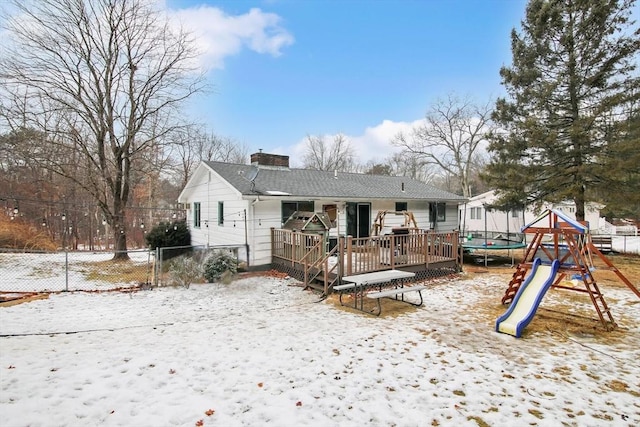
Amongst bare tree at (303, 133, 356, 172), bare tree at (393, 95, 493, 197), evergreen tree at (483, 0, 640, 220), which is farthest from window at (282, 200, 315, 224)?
bare tree at (303, 133, 356, 172)

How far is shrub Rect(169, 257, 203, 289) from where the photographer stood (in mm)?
9289

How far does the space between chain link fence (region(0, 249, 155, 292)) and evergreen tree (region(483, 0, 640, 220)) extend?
15.1m

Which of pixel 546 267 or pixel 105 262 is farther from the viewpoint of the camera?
pixel 105 262

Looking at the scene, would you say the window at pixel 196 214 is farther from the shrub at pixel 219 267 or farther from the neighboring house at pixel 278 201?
the shrub at pixel 219 267

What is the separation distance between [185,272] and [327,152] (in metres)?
33.1

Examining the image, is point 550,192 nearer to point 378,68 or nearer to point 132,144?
point 378,68

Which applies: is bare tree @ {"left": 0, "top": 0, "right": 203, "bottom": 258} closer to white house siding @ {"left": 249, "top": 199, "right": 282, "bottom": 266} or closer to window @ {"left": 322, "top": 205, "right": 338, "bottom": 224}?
white house siding @ {"left": 249, "top": 199, "right": 282, "bottom": 266}

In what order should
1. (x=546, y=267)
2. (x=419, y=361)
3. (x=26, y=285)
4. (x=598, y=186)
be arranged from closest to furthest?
1. (x=419, y=361)
2. (x=546, y=267)
3. (x=26, y=285)
4. (x=598, y=186)

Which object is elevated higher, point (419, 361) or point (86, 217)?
point (86, 217)

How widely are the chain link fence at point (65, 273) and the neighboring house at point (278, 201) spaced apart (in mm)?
3014

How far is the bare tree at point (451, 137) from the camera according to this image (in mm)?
32969

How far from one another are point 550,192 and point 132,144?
61.4ft

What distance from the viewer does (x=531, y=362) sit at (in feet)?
14.4

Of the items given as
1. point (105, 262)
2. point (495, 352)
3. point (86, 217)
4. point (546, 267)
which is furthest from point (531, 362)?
point (86, 217)
